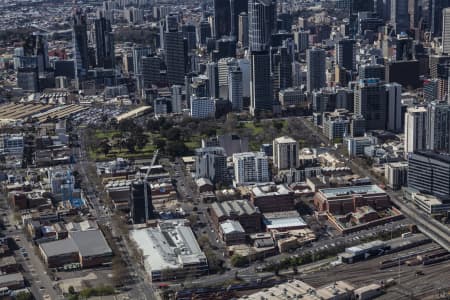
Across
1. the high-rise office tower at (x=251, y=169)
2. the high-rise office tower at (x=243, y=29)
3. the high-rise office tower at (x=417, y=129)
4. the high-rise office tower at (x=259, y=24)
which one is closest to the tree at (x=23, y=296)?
the high-rise office tower at (x=251, y=169)

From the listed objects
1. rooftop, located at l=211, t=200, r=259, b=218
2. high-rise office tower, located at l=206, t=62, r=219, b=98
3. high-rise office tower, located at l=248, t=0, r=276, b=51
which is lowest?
rooftop, located at l=211, t=200, r=259, b=218

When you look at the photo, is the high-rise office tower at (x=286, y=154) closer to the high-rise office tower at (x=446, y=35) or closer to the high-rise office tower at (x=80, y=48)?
the high-rise office tower at (x=80, y=48)

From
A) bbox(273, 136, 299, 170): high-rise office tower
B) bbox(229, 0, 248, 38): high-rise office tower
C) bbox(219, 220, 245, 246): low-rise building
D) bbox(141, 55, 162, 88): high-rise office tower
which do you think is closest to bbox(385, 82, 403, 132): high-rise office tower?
bbox(273, 136, 299, 170): high-rise office tower

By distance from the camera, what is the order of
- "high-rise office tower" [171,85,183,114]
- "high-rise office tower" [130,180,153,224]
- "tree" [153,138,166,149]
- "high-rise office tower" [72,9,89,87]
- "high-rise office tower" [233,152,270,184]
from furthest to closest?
"high-rise office tower" [72,9,89,87] → "high-rise office tower" [171,85,183,114] → "tree" [153,138,166,149] → "high-rise office tower" [233,152,270,184] → "high-rise office tower" [130,180,153,224]

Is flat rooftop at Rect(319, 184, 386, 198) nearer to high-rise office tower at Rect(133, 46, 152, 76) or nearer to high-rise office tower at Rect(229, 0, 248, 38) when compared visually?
high-rise office tower at Rect(133, 46, 152, 76)

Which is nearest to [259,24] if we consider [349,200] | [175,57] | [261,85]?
[175,57]

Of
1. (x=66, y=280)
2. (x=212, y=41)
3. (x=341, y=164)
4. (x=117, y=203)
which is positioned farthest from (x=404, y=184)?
(x=212, y=41)
